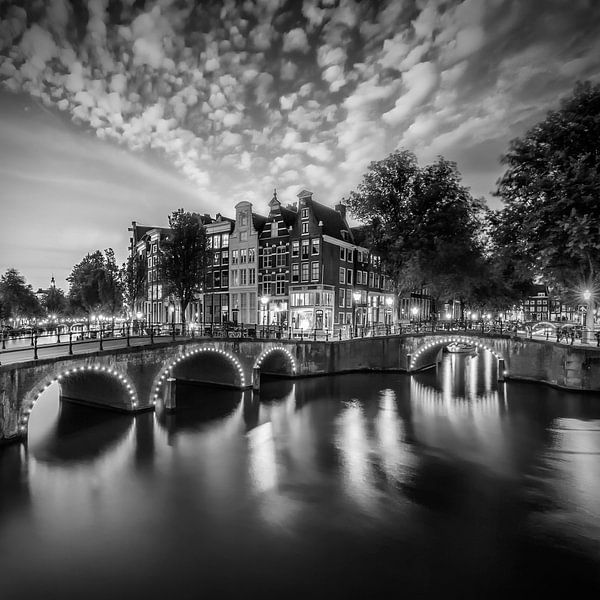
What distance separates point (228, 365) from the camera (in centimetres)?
3112

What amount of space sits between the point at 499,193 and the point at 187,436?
32364 mm

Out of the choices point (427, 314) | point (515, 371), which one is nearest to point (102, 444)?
point (515, 371)

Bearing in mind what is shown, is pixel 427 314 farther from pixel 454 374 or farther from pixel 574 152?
pixel 574 152

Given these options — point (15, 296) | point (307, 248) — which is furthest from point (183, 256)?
point (15, 296)

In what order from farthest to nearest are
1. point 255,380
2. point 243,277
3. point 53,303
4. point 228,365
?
point 53,303 → point 243,277 → point 228,365 → point 255,380

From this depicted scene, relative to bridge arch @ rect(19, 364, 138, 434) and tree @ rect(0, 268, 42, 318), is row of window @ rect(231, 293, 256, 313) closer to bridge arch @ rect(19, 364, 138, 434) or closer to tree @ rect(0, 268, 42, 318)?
bridge arch @ rect(19, 364, 138, 434)

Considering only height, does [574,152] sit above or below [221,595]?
above

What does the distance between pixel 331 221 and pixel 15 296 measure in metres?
60.5

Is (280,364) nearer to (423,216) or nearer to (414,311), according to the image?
(423,216)

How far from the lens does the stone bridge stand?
1708cm

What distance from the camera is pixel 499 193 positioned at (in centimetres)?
3431

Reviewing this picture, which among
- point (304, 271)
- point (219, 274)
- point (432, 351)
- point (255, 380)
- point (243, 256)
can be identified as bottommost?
point (255, 380)

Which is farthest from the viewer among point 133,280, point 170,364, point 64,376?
point 133,280

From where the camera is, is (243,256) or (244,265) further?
(243,256)
